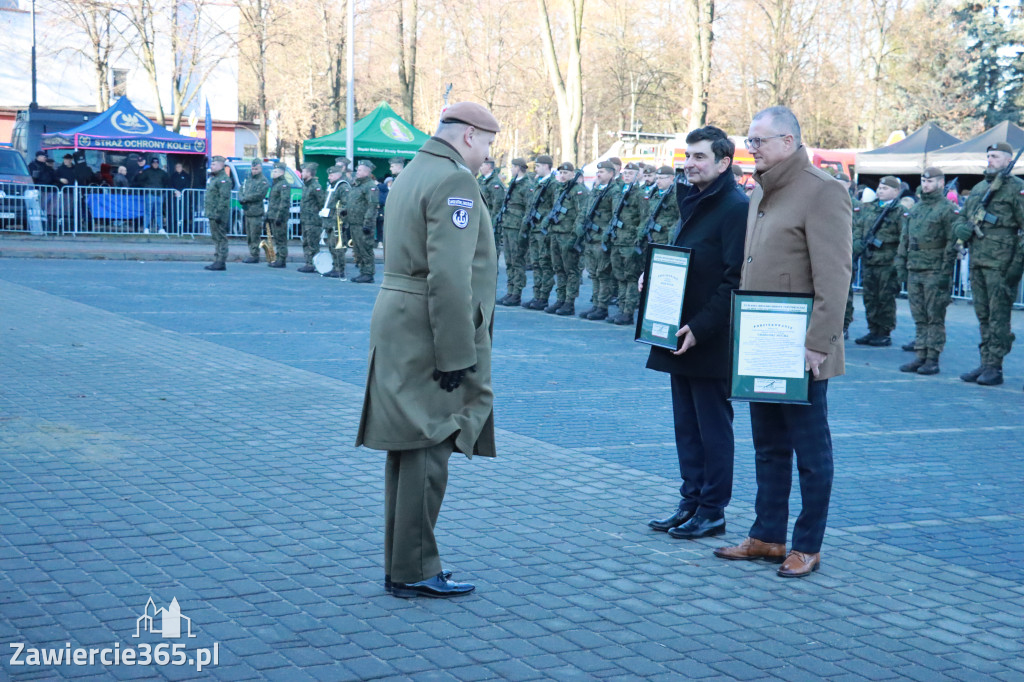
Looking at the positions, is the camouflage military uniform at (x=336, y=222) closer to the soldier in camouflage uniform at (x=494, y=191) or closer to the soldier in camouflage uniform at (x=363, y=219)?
the soldier in camouflage uniform at (x=363, y=219)

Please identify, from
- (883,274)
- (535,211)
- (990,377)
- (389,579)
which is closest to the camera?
(389,579)

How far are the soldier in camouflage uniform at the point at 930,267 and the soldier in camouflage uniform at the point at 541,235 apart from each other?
5739 mm

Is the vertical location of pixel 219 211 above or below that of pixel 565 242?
above

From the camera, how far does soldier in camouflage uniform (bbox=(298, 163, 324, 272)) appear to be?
21.7 meters

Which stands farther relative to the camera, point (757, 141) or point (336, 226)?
point (336, 226)

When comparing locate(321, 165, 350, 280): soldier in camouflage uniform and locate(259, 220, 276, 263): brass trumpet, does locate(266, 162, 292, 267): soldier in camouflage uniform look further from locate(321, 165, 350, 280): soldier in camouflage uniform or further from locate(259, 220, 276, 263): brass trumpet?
locate(321, 165, 350, 280): soldier in camouflage uniform

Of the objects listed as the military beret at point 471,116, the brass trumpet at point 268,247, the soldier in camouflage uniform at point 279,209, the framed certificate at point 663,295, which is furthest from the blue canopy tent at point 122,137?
the military beret at point 471,116

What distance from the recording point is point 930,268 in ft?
41.7

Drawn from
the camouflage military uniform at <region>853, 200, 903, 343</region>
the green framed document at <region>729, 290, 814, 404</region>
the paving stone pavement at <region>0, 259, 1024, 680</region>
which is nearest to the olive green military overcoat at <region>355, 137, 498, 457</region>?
the paving stone pavement at <region>0, 259, 1024, 680</region>

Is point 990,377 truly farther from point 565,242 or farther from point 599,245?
point 565,242

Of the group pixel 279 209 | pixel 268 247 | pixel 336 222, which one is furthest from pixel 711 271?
pixel 268 247

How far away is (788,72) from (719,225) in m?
42.0

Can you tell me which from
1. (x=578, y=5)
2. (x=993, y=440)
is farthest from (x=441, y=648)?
(x=578, y=5)

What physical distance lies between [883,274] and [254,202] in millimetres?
12310
